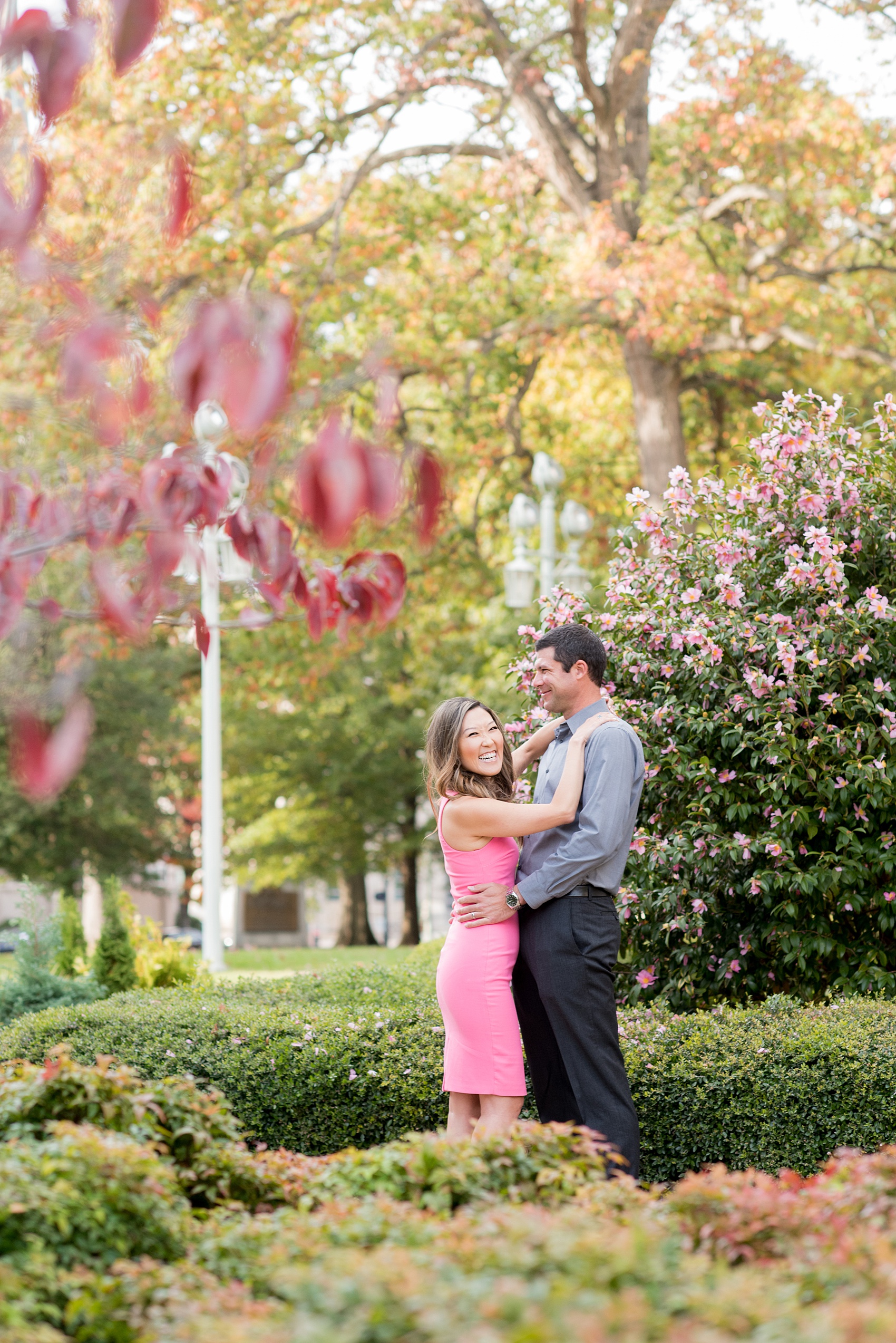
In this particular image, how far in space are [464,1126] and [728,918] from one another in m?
2.46

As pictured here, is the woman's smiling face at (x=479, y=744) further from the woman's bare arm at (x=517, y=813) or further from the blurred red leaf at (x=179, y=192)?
the blurred red leaf at (x=179, y=192)

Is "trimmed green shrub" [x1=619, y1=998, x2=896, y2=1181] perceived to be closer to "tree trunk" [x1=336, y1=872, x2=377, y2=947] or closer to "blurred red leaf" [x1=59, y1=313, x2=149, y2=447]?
"blurred red leaf" [x1=59, y1=313, x2=149, y2=447]

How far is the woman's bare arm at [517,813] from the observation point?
445cm

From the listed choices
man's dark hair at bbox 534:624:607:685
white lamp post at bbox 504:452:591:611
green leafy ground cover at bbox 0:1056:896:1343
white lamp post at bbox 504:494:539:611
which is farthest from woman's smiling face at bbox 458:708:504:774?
white lamp post at bbox 504:452:591:611

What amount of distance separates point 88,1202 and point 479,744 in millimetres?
2184

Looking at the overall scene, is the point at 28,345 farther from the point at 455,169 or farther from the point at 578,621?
the point at 578,621

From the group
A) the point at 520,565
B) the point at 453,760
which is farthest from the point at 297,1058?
the point at 520,565

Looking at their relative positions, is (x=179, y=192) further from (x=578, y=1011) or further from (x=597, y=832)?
(x=578, y=1011)

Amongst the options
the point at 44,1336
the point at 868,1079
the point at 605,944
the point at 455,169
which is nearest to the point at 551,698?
the point at 605,944

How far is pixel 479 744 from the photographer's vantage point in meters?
4.60

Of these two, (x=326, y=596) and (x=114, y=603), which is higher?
(x=326, y=596)

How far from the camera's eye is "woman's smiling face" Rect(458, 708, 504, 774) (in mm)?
4602

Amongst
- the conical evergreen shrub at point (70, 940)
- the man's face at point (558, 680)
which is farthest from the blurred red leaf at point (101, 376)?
the conical evergreen shrub at point (70, 940)

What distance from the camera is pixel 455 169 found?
18219mm
